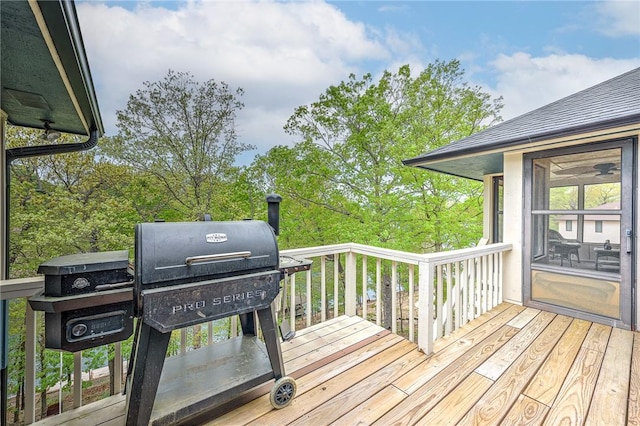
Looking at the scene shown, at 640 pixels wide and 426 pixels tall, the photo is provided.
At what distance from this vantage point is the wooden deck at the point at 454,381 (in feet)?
5.50

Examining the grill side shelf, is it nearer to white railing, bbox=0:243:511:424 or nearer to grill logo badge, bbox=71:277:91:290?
grill logo badge, bbox=71:277:91:290

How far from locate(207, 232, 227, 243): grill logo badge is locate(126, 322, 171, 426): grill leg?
53 cm

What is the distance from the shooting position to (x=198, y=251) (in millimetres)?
1438

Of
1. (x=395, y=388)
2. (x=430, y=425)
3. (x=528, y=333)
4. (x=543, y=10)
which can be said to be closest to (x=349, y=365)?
(x=395, y=388)

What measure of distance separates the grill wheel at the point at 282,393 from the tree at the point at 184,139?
7625 mm

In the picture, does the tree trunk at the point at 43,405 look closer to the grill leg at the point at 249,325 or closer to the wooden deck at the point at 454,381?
the wooden deck at the point at 454,381

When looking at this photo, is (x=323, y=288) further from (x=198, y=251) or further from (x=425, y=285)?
(x=198, y=251)

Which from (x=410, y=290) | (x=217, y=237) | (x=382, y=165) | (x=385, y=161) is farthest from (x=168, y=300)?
(x=385, y=161)

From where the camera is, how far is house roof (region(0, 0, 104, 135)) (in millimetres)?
1311

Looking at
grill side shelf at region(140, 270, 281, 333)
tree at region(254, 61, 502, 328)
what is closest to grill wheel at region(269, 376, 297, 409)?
grill side shelf at region(140, 270, 281, 333)

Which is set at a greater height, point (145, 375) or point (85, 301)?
point (85, 301)

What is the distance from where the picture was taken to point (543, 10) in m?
6.46

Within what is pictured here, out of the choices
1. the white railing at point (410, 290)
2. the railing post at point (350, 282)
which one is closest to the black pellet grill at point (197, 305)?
the white railing at point (410, 290)

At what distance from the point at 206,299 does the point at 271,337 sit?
1.88 feet
